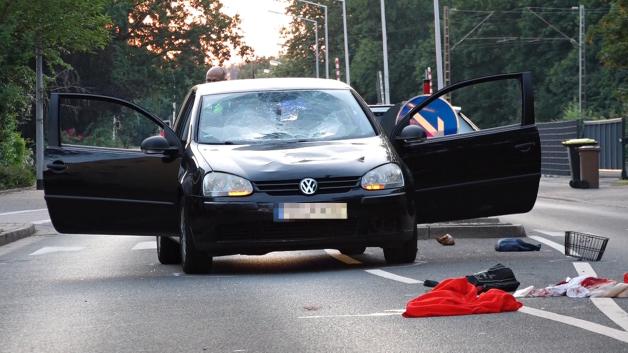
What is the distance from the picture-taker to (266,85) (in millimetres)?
13609

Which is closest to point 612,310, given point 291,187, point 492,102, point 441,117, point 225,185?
point 291,187

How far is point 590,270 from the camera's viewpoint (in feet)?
38.8

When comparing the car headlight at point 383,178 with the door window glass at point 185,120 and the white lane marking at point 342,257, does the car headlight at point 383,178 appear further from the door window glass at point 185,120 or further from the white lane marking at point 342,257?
the door window glass at point 185,120

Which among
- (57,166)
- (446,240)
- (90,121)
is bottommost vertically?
(446,240)

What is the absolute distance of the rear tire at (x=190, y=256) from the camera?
1220 centimetres

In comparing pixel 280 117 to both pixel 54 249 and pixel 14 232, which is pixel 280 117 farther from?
pixel 14 232

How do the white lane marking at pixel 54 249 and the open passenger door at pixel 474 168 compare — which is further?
the white lane marking at pixel 54 249

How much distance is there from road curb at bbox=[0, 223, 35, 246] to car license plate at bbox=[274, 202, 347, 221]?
27.5 feet

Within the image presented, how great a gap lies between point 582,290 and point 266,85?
16.0 ft

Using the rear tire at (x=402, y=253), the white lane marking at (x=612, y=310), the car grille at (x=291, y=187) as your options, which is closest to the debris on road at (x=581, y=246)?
the rear tire at (x=402, y=253)

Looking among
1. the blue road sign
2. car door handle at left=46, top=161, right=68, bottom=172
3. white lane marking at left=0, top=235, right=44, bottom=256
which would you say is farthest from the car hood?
white lane marking at left=0, top=235, right=44, bottom=256

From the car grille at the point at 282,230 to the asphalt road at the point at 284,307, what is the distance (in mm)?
333

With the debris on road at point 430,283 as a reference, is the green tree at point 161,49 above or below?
above

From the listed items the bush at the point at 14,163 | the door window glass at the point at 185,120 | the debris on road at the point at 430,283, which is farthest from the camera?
the bush at the point at 14,163
